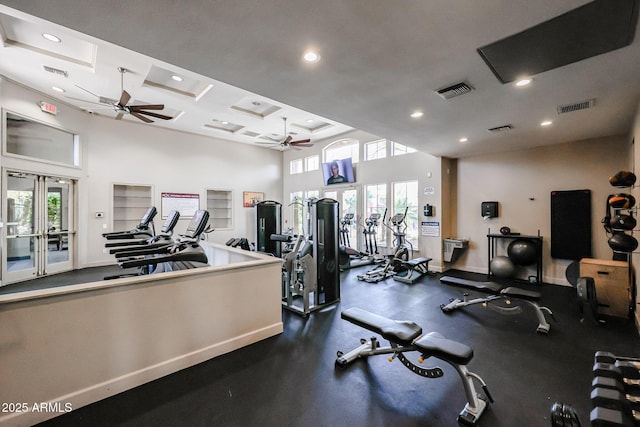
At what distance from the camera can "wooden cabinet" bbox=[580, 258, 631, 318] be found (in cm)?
357

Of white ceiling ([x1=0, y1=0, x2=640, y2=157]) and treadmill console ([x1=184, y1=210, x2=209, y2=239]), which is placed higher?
white ceiling ([x1=0, y1=0, x2=640, y2=157])

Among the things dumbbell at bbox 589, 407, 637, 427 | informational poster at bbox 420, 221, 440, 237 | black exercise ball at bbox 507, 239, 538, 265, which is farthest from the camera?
informational poster at bbox 420, 221, 440, 237

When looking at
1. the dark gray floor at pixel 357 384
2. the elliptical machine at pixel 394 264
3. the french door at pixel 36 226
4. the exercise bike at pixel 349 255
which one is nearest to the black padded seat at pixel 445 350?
the dark gray floor at pixel 357 384

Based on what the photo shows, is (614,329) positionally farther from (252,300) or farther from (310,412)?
(252,300)

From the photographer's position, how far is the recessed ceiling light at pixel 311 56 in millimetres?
2271

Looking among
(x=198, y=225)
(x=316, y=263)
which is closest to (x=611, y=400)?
(x=316, y=263)

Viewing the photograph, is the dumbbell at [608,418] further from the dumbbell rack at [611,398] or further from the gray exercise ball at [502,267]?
the gray exercise ball at [502,267]

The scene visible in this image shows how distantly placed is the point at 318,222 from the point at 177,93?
4595 mm

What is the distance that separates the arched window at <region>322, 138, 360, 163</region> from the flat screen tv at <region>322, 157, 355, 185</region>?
297mm

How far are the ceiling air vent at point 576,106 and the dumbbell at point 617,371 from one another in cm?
326

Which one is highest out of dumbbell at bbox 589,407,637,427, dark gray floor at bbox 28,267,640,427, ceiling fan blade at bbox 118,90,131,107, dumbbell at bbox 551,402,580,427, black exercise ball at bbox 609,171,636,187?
ceiling fan blade at bbox 118,90,131,107

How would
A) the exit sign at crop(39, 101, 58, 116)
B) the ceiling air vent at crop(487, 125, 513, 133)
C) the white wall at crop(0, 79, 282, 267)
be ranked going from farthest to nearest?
the white wall at crop(0, 79, 282, 267) < the exit sign at crop(39, 101, 58, 116) < the ceiling air vent at crop(487, 125, 513, 133)

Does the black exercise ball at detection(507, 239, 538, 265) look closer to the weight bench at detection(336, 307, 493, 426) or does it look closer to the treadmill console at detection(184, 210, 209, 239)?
the weight bench at detection(336, 307, 493, 426)

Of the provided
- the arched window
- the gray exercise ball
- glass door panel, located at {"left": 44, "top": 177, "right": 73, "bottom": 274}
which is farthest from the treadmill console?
the arched window
